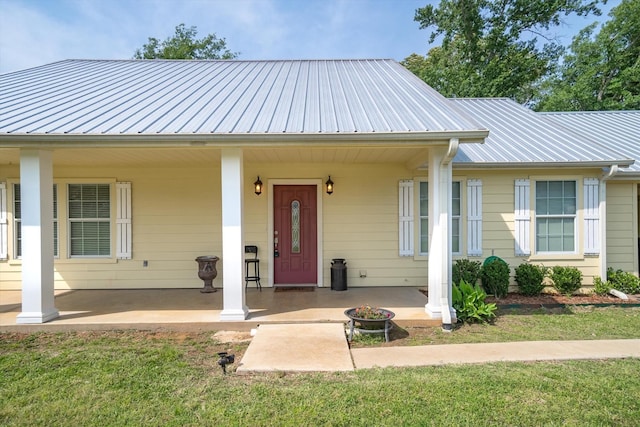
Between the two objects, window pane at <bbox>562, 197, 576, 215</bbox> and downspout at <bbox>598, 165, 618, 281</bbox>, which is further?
window pane at <bbox>562, 197, 576, 215</bbox>

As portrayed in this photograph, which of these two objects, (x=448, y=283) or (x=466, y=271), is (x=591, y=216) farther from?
(x=448, y=283)

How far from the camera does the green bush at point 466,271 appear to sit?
6453 mm

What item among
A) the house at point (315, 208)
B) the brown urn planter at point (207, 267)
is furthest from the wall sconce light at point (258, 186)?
the brown urn planter at point (207, 267)

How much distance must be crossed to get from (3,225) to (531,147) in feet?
34.9

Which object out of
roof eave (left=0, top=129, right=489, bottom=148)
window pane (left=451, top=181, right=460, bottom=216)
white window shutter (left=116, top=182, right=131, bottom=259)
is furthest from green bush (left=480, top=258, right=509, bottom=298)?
white window shutter (left=116, top=182, right=131, bottom=259)

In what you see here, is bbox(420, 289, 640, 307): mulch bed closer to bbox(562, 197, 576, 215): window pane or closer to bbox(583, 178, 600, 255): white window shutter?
bbox(583, 178, 600, 255): white window shutter

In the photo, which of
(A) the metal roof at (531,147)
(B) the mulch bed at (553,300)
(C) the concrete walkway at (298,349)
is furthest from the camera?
(A) the metal roof at (531,147)

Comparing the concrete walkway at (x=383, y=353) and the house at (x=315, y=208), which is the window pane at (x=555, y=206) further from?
the concrete walkway at (x=383, y=353)

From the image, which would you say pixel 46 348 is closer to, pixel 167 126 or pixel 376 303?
pixel 167 126

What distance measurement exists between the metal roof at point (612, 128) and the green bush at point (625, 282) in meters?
1.98

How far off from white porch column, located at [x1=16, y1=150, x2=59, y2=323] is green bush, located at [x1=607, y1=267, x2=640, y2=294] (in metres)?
9.56

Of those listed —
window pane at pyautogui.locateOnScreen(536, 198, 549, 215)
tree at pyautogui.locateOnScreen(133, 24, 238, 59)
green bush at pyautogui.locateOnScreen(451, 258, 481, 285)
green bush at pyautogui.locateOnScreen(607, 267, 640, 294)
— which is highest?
tree at pyautogui.locateOnScreen(133, 24, 238, 59)

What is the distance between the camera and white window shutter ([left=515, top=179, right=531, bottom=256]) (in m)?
7.04

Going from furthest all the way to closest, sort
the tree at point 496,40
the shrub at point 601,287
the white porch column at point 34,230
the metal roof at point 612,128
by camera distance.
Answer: the tree at point 496,40 < the metal roof at point 612,128 < the shrub at point 601,287 < the white porch column at point 34,230
